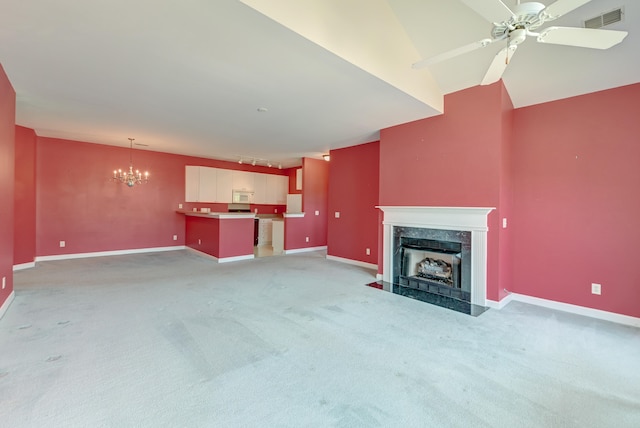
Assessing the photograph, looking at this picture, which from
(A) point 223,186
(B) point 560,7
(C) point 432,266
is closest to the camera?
(B) point 560,7

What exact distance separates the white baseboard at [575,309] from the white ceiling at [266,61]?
8.41 feet

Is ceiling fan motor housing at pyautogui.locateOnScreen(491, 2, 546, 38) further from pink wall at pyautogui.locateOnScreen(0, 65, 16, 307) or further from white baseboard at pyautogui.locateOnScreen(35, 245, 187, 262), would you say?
white baseboard at pyautogui.locateOnScreen(35, 245, 187, 262)

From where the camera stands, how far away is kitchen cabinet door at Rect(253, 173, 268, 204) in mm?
8810

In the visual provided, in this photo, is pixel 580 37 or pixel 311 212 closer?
pixel 580 37

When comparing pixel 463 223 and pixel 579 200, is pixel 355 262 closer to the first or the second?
pixel 463 223

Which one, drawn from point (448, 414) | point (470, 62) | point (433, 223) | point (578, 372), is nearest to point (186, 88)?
point (470, 62)

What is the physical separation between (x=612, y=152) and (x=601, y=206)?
2.01 feet

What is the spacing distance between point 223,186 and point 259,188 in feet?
3.88

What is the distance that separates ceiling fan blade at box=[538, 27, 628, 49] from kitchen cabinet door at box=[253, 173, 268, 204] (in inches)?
306

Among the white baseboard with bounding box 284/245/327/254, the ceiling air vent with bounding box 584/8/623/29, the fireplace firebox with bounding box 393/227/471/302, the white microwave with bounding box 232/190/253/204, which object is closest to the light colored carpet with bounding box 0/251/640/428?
the fireplace firebox with bounding box 393/227/471/302

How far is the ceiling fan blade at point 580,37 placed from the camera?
1.78 m

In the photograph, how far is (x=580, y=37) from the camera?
6.12 feet

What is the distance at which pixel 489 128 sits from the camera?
3.45 metres

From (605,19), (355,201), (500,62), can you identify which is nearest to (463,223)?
(500,62)
